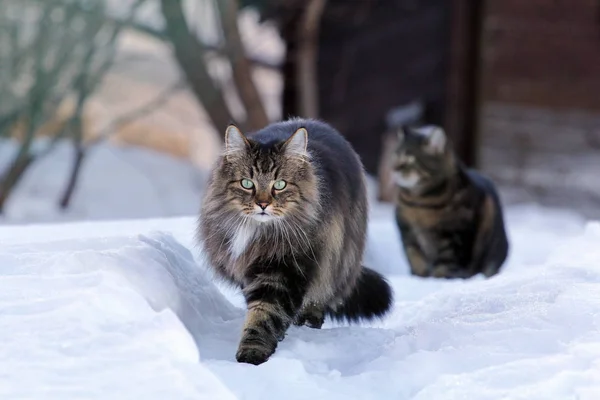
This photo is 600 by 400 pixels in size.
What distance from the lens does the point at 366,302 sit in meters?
4.01

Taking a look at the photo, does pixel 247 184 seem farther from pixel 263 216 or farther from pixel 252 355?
pixel 252 355

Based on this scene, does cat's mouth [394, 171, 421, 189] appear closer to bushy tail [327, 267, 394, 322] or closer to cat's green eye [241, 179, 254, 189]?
bushy tail [327, 267, 394, 322]

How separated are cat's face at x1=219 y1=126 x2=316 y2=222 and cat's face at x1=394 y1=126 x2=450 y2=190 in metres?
2.56

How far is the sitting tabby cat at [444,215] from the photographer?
5.88 metres

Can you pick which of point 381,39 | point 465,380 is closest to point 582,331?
point 465,380

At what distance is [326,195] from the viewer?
11.6 feet

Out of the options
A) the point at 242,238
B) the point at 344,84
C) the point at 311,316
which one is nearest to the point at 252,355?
the point at 242,238

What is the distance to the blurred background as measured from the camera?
328 inches

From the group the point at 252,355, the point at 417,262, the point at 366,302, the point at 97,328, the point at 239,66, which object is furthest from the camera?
the point at 239,66

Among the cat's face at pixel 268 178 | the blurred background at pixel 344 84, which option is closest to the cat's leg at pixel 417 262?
the cat's face at pixel 268 178

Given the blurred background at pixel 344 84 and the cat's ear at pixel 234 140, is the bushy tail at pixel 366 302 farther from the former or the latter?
the blurred background at pixel 344 84

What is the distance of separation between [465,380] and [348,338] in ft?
2.41

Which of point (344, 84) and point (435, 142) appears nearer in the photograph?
point (435, 142)

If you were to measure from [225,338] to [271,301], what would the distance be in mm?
242
